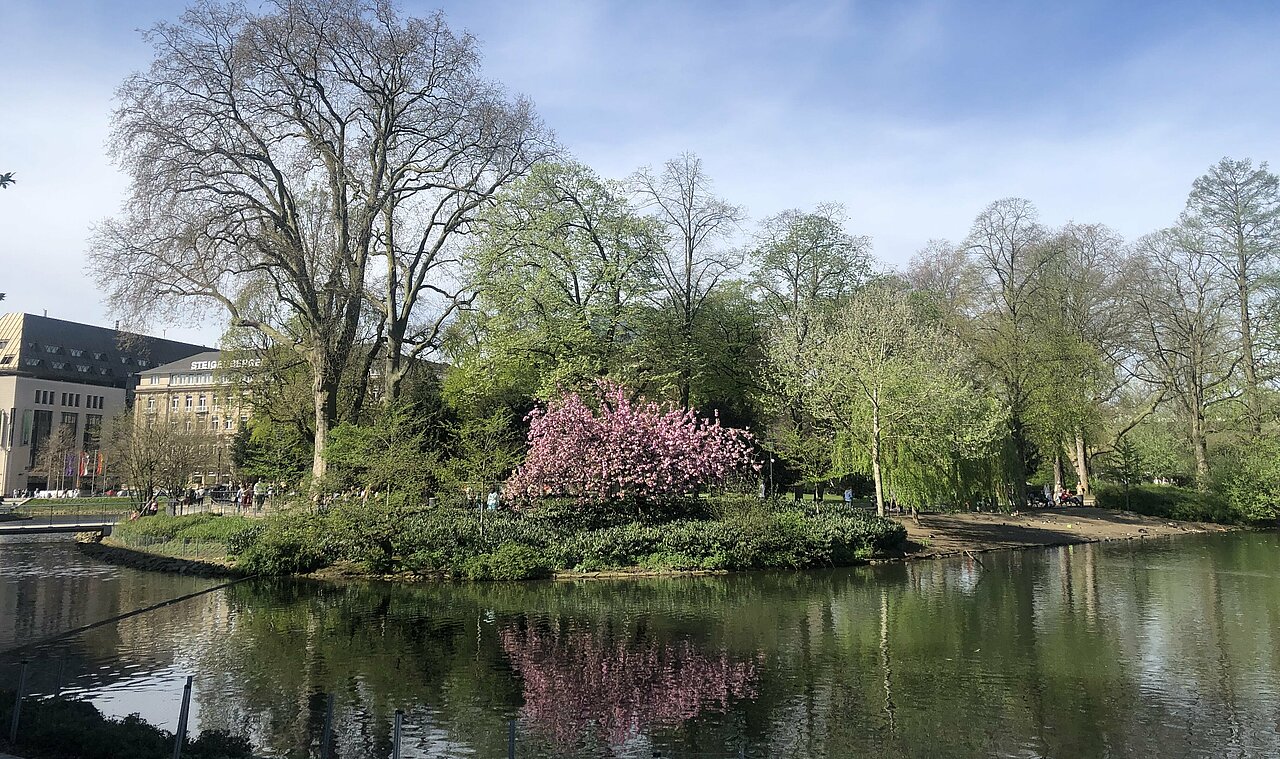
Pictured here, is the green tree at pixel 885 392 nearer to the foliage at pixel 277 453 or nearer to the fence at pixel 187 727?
the foliage at pixel 277 453

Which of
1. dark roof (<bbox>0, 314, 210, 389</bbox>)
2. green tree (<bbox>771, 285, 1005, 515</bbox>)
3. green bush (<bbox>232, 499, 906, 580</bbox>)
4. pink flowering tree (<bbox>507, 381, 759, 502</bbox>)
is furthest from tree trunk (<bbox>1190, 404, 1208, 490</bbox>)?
dark roof (<bbox>0, 314, 210, 389</bbox>)

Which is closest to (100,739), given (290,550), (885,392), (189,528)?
(290,550)

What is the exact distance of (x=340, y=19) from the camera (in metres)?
29.4

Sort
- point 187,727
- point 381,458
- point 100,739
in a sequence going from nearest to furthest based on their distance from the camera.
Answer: point 100,739, point 187,727, point 381,458

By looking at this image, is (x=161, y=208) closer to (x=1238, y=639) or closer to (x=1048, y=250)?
(x=1238, y=639)

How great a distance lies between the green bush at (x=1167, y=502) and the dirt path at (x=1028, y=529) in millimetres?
813

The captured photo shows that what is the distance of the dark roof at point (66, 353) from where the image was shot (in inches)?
3548

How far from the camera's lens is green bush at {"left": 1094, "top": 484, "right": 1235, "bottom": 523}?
46656 millimetres

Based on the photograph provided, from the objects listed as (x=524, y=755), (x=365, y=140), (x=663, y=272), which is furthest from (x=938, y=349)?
(x=524, y=755)

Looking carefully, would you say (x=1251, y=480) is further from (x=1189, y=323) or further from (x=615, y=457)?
(x=615, y=457)

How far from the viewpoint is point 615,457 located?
28.3m

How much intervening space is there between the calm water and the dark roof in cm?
7864

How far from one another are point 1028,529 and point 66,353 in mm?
100437

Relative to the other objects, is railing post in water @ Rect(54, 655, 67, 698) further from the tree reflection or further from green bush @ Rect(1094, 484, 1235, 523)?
green bush @ Rect(1094, 484, 1235, 523)
